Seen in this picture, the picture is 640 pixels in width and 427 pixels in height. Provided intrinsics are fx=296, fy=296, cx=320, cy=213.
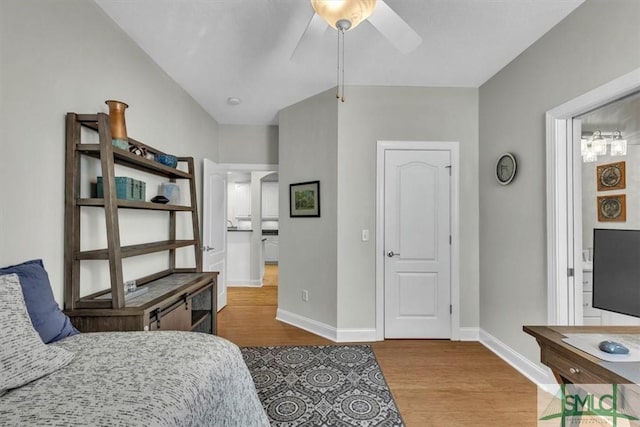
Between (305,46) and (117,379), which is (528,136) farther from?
(117,379)

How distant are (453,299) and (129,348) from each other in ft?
9.54

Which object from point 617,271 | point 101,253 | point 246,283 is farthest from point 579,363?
point 246,283

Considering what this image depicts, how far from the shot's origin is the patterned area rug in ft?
6.21

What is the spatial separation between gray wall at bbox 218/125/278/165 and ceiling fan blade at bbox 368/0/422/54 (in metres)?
2.94

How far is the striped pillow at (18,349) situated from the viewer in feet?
3.30

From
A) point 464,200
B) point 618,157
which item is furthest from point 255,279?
point 618,157

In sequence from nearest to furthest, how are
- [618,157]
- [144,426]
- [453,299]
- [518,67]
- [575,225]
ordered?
1. [144,426]
2. [575,225]
3. [618,157]
4. [518,67]
5. [453,299]

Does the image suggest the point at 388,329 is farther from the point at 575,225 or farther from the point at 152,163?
the point at 152,163

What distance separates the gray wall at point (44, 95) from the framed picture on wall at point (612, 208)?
383 cm

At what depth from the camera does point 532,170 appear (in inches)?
95.3

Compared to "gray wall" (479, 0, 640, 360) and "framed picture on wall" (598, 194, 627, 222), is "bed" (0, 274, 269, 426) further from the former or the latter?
"framed picture on wall" (598, 194, 627, 222)

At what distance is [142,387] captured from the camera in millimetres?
1011

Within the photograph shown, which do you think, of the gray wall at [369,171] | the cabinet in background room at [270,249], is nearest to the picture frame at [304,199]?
the gray wall at [369,171]

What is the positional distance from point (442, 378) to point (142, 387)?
2209mm
